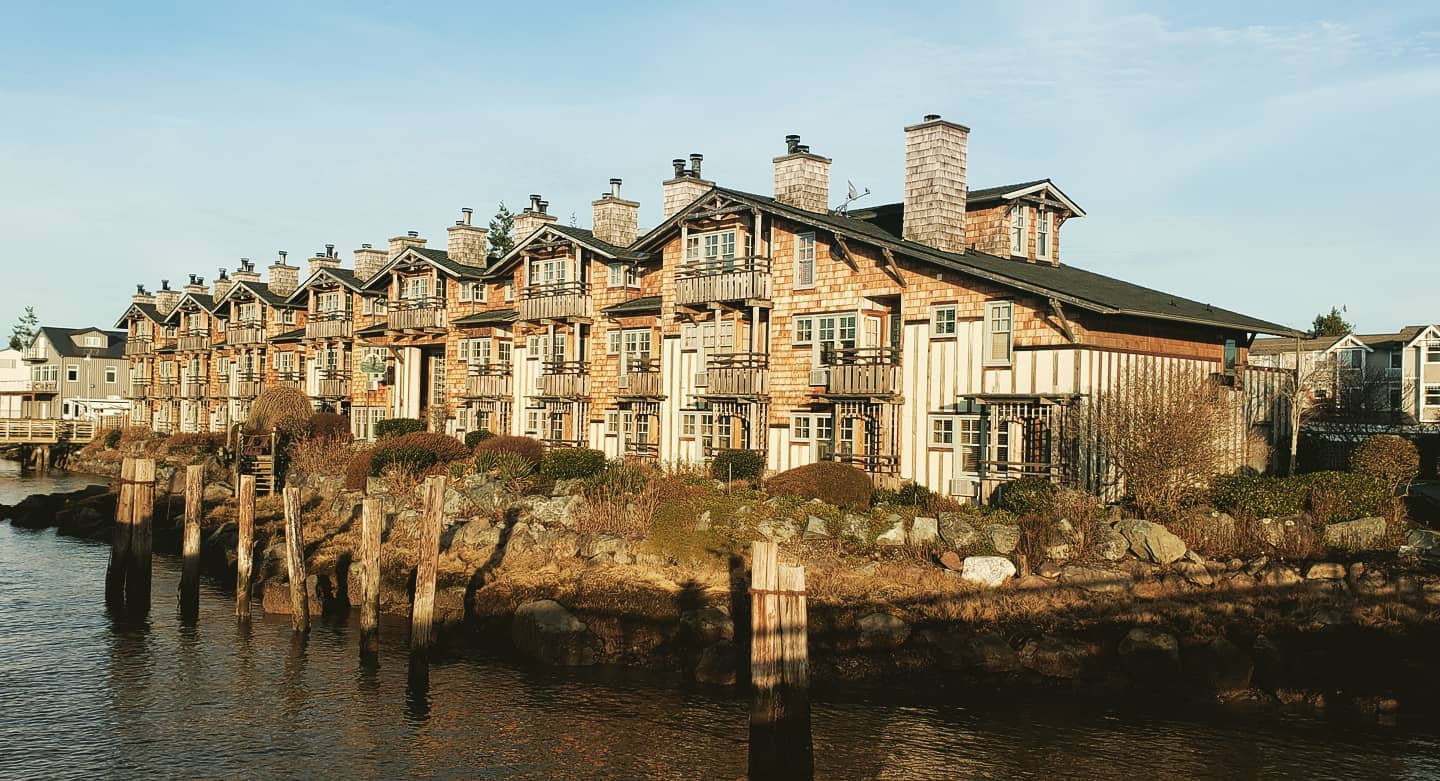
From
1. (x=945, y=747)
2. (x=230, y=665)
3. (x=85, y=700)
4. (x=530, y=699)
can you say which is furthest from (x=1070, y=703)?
(x=85, y=700)

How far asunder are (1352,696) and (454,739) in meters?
15.8

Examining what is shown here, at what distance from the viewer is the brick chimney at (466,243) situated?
5944cm

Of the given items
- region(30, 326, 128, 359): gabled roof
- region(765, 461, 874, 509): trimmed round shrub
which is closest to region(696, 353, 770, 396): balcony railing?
region(765, 461, 874, 509): trimmed round shrub

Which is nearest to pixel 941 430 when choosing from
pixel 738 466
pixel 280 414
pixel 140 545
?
pixel 738 466

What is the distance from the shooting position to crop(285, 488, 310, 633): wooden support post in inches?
1025

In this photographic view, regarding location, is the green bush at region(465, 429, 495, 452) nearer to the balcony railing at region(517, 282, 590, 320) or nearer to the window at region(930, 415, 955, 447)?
the balcony railing at region(517, 282, 590, 320)

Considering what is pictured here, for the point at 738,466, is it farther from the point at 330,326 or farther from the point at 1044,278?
the point at 330,326

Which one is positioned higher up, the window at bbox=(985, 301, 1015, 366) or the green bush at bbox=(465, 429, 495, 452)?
the window at bbox=(985, 301, 1015, 366)

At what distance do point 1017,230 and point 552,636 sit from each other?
2303cm

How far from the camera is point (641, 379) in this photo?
4372cm

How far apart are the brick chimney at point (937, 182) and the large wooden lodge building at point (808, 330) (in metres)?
0.06

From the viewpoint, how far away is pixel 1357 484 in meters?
27.0

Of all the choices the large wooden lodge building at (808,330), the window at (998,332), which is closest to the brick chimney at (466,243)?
the large wooden lodge building at (808,330)

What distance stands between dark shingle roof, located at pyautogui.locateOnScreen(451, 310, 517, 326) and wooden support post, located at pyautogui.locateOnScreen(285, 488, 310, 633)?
81.8 feet
